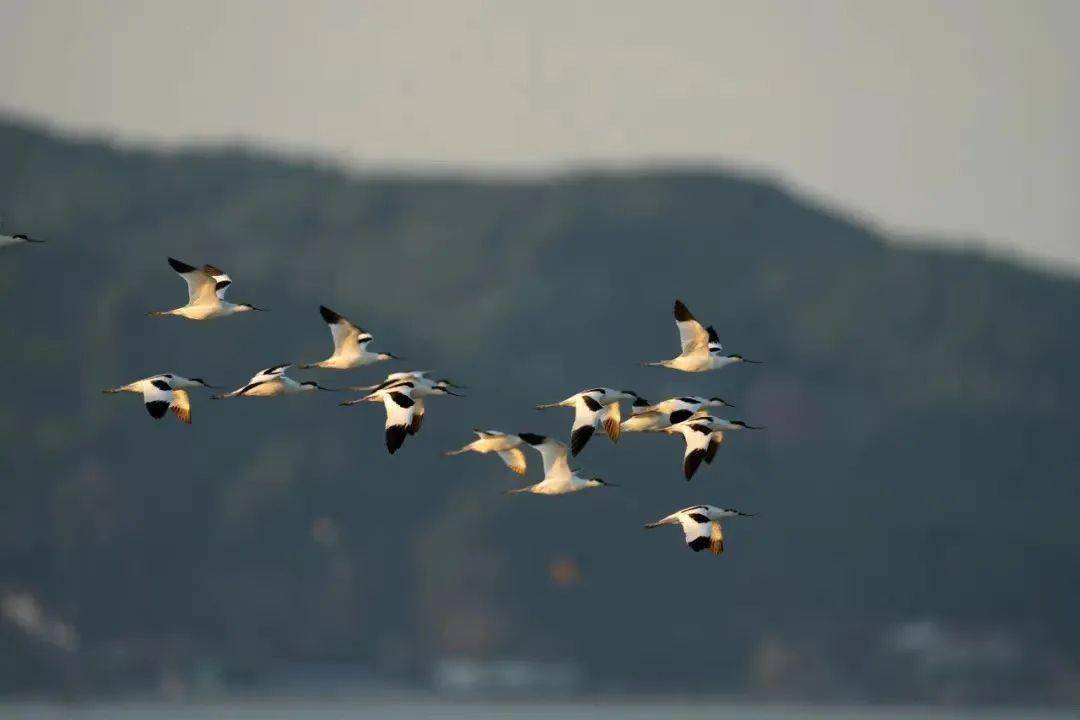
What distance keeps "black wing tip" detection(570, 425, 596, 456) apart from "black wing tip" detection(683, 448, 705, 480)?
161 centimetres

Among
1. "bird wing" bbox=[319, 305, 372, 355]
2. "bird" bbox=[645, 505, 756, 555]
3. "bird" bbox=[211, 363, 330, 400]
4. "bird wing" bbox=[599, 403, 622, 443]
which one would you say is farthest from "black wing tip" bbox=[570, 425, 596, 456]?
"bird" bbox=[211, 363, 330, 400]

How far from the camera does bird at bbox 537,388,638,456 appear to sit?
4444cm

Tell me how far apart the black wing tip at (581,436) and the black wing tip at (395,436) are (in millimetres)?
2688

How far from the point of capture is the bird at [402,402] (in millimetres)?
42875

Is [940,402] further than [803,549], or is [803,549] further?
[940,402]

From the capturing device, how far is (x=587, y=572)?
153m

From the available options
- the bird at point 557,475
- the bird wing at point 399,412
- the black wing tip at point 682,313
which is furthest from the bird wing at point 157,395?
the black wing tip at point 682,313

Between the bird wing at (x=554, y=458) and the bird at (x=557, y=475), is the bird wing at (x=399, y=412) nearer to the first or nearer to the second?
the bird at (x=557, y=475)

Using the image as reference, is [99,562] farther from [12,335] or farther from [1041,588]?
[1041,588]

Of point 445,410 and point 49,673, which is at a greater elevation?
point 445,410

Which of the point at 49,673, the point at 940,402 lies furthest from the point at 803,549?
the point at 49,673

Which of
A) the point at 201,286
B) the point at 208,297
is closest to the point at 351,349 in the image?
the point at 208,297

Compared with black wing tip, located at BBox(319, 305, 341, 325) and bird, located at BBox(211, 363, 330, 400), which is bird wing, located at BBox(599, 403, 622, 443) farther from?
bird, located at BBox(211, 363, 330, 400)

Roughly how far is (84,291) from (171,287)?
15811mm
